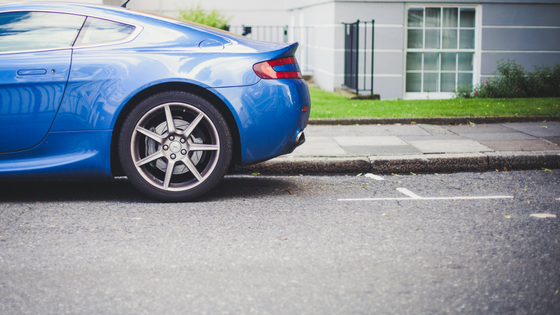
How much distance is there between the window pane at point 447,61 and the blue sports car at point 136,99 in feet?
28.1

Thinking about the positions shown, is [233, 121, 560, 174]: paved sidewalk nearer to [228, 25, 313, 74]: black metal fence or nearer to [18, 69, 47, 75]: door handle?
[18, 69, 47, 75]: door handle

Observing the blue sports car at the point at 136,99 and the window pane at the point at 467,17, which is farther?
the window pane at the point at 467,17

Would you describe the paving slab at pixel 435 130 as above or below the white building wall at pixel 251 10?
below

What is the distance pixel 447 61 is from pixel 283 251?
9.93m

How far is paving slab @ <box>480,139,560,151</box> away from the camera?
5969 millimetres

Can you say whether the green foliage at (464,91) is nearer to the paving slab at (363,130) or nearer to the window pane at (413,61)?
the window pane at (413,61)

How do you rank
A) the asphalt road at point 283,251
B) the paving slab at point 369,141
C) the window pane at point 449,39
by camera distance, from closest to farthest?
the asphalt road at point 283,251 < the paving slab at point 369,141 < the window pane at point 449,39

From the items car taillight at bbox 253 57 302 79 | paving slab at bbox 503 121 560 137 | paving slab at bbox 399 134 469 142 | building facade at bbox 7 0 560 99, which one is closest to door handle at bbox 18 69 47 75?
car taillight at bbox 253 57 302 79

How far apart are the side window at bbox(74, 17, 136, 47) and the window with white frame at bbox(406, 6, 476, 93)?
8768 millimetres

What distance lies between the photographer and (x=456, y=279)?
2.86 meters

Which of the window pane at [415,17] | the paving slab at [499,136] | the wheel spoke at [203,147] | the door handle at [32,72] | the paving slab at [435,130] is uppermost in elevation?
the window pane at [415,17]

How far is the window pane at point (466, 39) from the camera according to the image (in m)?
12.0

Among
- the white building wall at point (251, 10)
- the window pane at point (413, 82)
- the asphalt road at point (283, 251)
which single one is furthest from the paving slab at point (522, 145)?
the white building wall at point (251, 10)

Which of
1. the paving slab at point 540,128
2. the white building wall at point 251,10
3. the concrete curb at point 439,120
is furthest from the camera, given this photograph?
the white building wall at point 251,10
